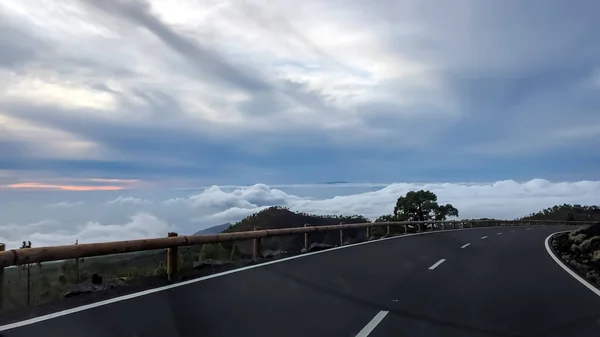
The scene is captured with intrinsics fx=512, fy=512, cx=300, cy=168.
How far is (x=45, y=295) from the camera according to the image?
31.2 ft

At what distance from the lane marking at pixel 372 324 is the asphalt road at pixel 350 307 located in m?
0.01

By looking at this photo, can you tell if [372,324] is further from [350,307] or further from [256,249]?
[256,249]

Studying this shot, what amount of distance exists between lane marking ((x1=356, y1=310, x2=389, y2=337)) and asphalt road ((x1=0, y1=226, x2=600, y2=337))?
0.05ft

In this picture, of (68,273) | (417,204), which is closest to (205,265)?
(68,273)

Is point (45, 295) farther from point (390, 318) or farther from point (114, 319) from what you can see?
point (390, 318)

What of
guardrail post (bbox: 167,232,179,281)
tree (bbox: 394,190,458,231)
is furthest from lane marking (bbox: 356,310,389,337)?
tree (bbox: 394,190,458,231)

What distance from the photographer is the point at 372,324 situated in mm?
6766

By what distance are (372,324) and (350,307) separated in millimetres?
1119

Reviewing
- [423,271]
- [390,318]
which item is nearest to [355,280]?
[423,271]

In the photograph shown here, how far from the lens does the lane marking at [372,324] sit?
6301 mm

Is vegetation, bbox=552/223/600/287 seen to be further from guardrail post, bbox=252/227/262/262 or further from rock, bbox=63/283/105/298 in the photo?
rock, bbox=63/283/105/298

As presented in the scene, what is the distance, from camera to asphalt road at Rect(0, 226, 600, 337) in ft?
21.1

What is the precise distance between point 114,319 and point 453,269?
352 inches

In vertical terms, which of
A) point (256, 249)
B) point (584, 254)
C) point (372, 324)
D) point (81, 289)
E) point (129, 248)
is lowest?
point (584, 254)
